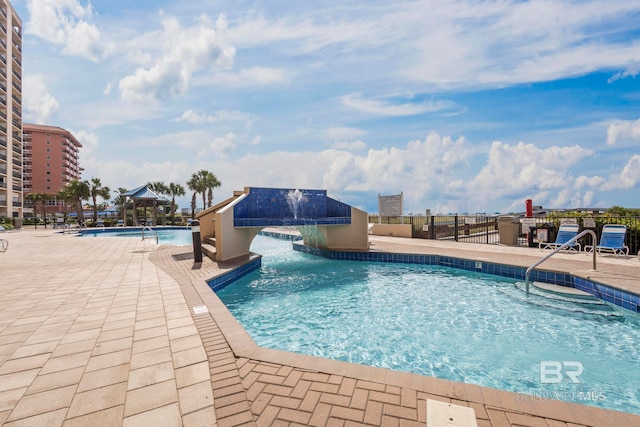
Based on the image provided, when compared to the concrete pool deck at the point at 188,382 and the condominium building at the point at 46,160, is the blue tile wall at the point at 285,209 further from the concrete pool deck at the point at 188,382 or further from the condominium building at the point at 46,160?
the condominium building at the point at 46,160

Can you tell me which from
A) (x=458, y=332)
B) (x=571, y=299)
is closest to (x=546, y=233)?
(x=571, y=299)

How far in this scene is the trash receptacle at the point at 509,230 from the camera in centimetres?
1209

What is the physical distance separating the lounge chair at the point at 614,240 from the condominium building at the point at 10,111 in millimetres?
54994

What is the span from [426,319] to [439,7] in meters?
7.98

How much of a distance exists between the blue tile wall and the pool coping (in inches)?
263

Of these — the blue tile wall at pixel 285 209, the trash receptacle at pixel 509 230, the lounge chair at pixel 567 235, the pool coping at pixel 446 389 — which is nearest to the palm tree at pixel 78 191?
the blue tile wall at pixel 285 209

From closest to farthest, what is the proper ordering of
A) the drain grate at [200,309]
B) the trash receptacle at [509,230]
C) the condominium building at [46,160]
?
the drain grate at [200,309] → the trash receptacle at [509,230] → the condominium building at [46,160]

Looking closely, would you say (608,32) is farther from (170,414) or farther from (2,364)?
(2,364)

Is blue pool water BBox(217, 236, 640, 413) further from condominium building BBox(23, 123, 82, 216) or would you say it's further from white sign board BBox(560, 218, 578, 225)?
condominium building BBox(23, 123, 82, 216)

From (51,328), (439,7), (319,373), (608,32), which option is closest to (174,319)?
(51,328)

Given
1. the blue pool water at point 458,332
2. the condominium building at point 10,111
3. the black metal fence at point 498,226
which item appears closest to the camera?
the blue pool water at point 458,332

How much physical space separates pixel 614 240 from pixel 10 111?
60792 millimetres

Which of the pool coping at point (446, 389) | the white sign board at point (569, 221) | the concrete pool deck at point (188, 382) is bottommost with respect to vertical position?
the pool coping at point (446, 389)

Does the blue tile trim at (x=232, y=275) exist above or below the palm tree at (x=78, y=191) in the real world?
below
